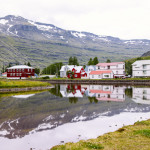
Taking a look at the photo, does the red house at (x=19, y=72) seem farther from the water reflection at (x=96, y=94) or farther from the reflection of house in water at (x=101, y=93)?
the reflection of house in water at (x=101, y=93)

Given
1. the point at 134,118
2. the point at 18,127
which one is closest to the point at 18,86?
the point at 18,127

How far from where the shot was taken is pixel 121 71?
383 feet

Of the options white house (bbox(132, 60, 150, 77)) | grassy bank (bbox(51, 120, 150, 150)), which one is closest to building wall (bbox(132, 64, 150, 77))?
white house (bbox(132, 60, 150, 77))

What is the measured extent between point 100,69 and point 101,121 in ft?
345

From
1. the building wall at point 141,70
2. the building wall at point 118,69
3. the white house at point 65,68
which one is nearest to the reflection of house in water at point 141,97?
the building wall at point 141,70

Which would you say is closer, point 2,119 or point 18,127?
point 18,127

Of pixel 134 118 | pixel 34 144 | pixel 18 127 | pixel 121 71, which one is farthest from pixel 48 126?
pixel 121 71

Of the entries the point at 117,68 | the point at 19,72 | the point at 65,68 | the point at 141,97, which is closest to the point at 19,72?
the point at 19,72

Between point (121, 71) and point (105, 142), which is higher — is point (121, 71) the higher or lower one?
the higher one

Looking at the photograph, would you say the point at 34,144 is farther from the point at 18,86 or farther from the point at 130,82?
the point at 130,82

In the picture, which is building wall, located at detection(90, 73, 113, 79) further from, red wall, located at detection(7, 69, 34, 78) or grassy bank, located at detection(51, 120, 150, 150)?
grassy bank, located at detection(51, 120, 150, 150)

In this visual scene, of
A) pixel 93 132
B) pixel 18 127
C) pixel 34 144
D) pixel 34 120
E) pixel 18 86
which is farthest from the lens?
pixel 18 86

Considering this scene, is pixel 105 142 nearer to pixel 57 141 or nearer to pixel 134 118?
pixel 57 141

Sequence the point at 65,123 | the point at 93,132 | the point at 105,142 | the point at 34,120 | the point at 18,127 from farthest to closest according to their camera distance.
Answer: the point at 34,120 → the point at 65,123 → the point at 18,127 → the point at 93,132 → the point at 105,142
